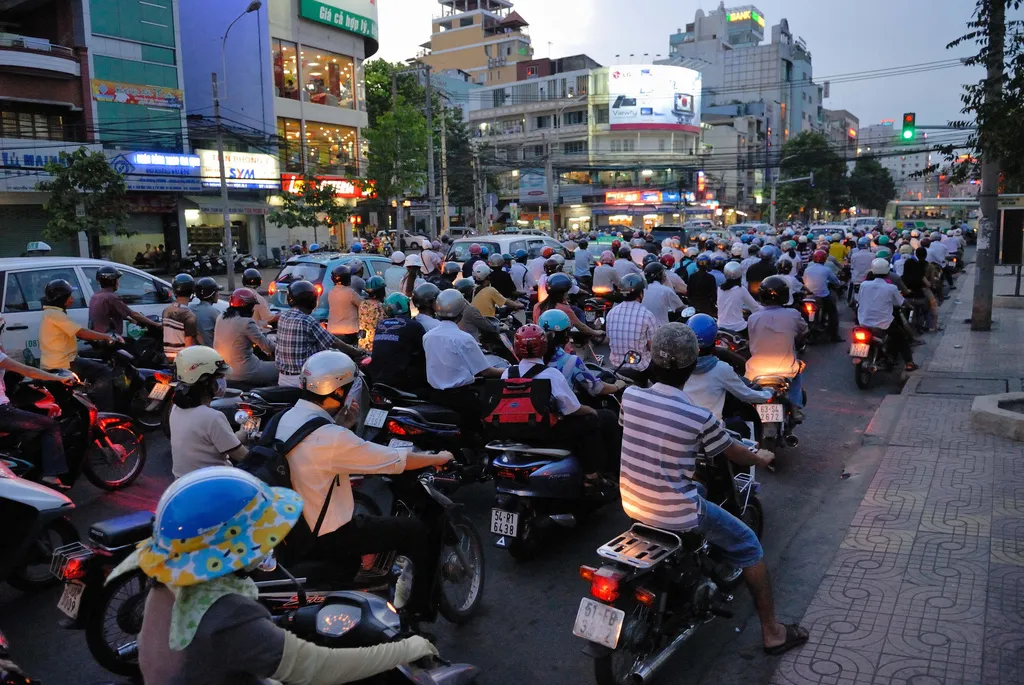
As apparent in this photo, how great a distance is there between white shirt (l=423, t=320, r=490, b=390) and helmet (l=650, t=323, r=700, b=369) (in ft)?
8.77

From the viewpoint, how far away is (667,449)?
3.81 meters

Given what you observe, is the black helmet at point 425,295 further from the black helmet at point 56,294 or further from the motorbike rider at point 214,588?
the motorbike rider at point 214,588

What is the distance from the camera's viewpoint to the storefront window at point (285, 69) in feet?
136

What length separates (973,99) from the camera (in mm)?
10508

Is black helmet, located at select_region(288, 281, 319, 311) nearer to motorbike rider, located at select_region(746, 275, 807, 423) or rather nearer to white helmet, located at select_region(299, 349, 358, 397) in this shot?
white helmet, located at select_region(299, 349, 358, 397)

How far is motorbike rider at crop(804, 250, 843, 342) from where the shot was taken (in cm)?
1353

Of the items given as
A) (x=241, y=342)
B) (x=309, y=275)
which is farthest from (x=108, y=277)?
(x=309, y=275)

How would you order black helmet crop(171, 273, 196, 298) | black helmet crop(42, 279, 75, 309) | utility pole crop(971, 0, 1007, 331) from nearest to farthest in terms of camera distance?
black helmet crop(42, 279, 75, 309)
black helmet crop(171, 273, 196, 298)
utility pole crop(971, 0, 1007, 331)

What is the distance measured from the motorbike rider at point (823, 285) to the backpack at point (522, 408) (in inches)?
379

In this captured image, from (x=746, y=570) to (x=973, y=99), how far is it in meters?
9.19

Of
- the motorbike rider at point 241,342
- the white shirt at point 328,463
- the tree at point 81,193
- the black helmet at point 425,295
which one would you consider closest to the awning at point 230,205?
the tree at point 81,193

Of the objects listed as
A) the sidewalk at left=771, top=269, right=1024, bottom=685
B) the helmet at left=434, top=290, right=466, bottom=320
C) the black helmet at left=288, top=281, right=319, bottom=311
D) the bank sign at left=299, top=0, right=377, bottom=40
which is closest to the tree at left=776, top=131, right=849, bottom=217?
the bank sign at left=299, top=0, right=377, bottom=40

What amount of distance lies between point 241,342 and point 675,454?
197 inches

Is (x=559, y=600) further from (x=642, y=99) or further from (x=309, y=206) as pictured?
(x=642, y=99)
